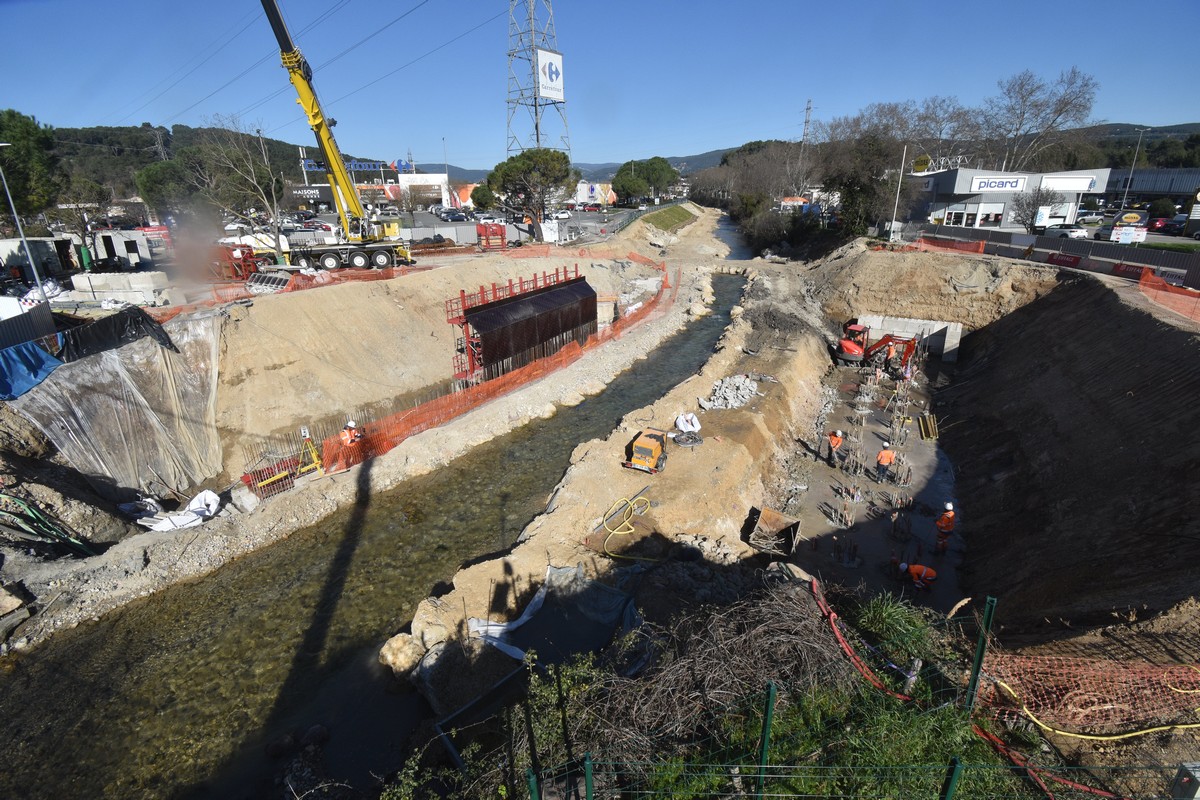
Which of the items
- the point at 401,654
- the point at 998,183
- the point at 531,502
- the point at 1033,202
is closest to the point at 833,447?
the point at 531,502

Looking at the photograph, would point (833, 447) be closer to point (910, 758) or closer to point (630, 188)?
point (910, 758)

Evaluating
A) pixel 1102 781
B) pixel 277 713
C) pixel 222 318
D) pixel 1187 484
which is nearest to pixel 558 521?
pixel 277 713

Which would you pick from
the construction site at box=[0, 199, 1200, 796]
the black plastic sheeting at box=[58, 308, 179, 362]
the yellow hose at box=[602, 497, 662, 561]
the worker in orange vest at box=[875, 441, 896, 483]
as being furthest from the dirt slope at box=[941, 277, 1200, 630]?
the black plastic sheeting at box=[58, 308, 179, 362]

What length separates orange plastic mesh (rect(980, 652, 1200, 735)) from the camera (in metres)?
6.56

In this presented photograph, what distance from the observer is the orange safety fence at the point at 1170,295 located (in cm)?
2092

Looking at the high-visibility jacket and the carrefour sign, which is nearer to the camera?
the high-visibility jacket

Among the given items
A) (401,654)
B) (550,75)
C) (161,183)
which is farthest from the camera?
(161,183)

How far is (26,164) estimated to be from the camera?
35.0m

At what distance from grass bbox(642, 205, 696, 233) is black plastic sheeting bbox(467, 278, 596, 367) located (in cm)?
4165

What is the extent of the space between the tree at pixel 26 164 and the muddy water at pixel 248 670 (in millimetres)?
37465

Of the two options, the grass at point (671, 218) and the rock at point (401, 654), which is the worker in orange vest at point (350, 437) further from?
the grass at point (671, 218)

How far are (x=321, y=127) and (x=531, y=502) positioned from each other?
21.2 metres

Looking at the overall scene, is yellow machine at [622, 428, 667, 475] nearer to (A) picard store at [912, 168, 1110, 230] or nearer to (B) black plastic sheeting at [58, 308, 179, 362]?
(B) black plastic sheeting at [58, 308, 179, 362]

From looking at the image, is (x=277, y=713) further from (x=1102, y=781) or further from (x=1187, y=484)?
(x=1187, y=484)
